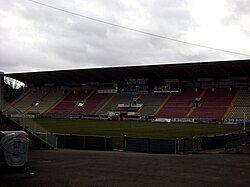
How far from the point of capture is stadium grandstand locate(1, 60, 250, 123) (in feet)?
225

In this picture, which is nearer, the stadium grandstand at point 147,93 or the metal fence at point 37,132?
the metal fence at point 37,132

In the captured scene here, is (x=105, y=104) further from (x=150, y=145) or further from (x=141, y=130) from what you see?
(x=150, y=145)

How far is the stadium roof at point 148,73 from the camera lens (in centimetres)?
6768

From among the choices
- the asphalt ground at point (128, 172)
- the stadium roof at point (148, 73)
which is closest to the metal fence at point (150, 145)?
the asphalt ground at point (128, 172)

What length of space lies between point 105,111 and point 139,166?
63.7 metres

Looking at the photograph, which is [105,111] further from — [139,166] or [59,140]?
[139,166]

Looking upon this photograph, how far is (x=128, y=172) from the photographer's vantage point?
1430 centimetres

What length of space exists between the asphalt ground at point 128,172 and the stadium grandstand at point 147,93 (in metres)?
47.0

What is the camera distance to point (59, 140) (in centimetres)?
2586

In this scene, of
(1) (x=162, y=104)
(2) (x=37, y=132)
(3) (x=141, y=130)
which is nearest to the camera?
(2) (x=37, y=132)

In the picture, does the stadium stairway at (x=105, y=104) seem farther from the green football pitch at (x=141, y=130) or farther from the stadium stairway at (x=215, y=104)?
the green football pitch at (x=141, y=130)

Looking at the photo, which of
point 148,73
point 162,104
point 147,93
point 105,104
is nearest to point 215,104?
point 162,104

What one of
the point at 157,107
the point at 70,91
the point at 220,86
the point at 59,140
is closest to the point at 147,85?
the point at 157,107

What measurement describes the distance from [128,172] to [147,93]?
71.1 m
